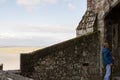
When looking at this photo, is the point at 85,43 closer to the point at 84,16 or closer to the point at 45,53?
the point at 45,53

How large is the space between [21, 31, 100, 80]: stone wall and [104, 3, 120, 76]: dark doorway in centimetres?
50

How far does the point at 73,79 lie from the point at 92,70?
76cm

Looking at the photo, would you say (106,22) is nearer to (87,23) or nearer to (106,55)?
(87,23)

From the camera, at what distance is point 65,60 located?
454 inches

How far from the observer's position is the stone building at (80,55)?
1145 centimetres

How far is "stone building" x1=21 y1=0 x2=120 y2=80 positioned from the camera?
11.4 meters

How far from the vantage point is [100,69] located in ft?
39.2

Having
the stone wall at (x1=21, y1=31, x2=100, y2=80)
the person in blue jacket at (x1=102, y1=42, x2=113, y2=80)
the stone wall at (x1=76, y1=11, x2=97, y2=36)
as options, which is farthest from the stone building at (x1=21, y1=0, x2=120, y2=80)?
the person in blue jacket at (x1=102, y1=42, x2=113, y2=80)

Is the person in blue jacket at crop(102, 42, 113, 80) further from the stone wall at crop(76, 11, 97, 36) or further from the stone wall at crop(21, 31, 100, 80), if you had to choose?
the stone wall at crop(76, 11, 97, 36)

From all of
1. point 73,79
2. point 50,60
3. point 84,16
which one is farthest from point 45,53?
point 84,16

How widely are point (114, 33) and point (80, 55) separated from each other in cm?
151

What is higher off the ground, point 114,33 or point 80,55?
point 114,33

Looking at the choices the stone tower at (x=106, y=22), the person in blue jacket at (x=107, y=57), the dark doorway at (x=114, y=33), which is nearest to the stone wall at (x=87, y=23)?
the stone tower at (x=106, y=22)

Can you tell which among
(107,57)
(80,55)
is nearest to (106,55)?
(107,57)
